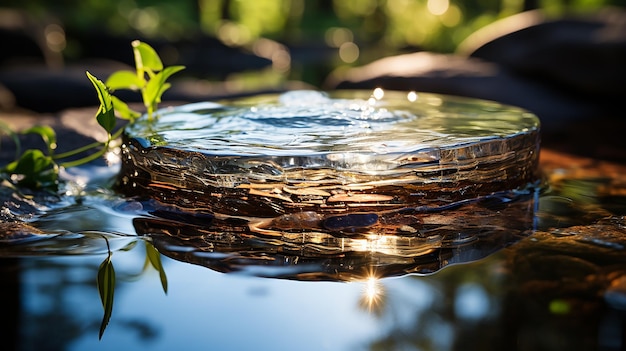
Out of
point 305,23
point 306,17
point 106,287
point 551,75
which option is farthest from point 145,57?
point 306,17

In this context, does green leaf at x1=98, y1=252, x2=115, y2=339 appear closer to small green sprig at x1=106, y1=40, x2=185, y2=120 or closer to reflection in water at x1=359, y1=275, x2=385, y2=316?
reflection in water at x1=359, y1=275, x2=385, y2=316

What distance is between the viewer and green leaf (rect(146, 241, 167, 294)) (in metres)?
1.23

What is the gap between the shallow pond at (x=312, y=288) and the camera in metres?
0.98

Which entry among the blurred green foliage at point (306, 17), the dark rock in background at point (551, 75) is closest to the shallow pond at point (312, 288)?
the dark rock in background at point (551, 75)

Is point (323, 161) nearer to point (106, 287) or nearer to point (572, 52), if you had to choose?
point (106, 287)

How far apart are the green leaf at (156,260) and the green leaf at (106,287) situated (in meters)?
0.08

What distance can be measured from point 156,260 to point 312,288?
1.13 ft

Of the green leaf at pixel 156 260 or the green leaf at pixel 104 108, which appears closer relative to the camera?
the green leaf at pixel 156 260

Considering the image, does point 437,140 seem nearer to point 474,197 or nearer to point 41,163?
point 474,197

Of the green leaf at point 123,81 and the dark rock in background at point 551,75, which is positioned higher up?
the green leaf at point 123,81

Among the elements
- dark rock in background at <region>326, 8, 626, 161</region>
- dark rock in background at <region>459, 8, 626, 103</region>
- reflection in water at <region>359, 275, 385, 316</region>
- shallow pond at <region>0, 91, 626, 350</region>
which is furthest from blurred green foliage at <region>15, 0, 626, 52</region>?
reflection in water at <region>359, 275, 385, 316</region>

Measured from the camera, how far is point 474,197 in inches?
67.5

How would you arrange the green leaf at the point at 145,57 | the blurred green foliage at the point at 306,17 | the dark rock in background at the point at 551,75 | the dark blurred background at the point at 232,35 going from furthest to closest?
the blurred green foliage at the point at 306,17 → the dark blurred background at the point at 232,35 → the dark rock in background at the point at 551,75 → the green leaf at the point at 145,57

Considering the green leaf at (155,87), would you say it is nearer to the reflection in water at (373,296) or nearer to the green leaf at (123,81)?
the green leaf at (123,81)
